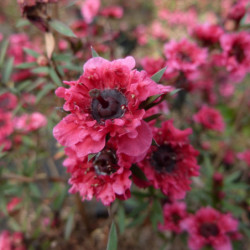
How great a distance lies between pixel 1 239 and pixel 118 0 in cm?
627

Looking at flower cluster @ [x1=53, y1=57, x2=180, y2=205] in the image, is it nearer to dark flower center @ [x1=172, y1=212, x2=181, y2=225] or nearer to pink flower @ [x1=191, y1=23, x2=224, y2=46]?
dark flower center @ [x1=172, y1=212, x2=181, y2=225]

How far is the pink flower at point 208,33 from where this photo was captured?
4.72 ft

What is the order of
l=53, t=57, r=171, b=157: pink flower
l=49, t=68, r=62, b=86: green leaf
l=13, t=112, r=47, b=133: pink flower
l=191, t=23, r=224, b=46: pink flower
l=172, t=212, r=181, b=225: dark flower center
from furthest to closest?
l=13, t=112, r=47, b=133: pink flower, l=191, t=23, r=224, b=46: pink flower, l=172, t=212, r=181, b=225: dark flower center, l=49, t=68, r=62, b=86: green leaf, l=53, t=57, r=171, b=157: pink flower

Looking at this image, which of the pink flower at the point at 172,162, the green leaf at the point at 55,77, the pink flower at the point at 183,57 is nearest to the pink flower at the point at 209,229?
the pink flower at the point at 172,162

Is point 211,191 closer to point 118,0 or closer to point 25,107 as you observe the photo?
point 25,107

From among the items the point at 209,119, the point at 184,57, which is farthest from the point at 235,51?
the point at 209,119

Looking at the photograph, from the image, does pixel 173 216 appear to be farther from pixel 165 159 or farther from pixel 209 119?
pixel 209 119

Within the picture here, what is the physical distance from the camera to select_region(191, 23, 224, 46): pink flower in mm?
1440

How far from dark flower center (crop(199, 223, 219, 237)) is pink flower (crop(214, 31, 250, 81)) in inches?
35.4

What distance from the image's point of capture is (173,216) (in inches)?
52.7

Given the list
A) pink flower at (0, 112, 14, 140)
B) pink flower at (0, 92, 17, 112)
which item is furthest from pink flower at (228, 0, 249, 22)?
pink flower at (0, 92, 17, 112)

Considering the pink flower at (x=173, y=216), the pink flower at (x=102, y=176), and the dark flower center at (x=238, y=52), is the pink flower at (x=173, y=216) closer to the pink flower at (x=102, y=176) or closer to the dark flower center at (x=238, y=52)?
the pink flower at (x=102, y=176)

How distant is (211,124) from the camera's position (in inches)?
64.8

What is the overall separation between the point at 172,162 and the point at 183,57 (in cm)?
70
